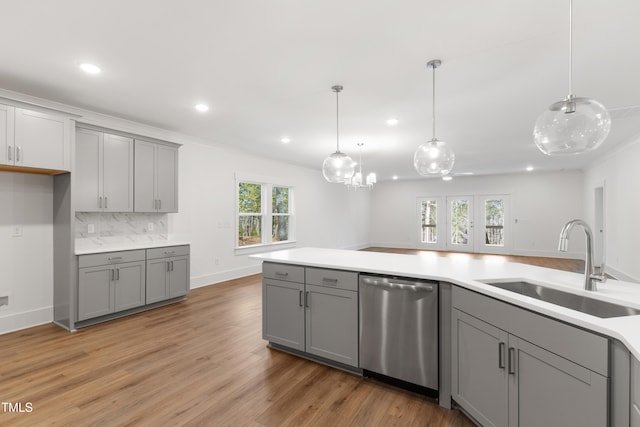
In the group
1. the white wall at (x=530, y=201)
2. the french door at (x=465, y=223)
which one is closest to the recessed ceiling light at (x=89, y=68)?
the white wall at (x=530, y=201)

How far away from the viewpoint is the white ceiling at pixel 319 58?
6.68 feet

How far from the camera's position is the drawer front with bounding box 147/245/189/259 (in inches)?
164

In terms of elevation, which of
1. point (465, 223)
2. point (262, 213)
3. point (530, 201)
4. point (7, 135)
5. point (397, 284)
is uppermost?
point (7, 135)

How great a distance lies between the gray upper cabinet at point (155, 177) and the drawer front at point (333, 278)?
9.62ft

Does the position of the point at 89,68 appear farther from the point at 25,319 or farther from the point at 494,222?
the point at 494,222

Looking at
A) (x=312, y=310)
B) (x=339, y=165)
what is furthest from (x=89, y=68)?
(x=312, y=310)

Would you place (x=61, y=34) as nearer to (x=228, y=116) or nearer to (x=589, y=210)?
(x=228, y=116)

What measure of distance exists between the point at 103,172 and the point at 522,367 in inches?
182

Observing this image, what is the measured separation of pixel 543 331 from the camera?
144 cm

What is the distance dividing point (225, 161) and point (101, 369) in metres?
4.13

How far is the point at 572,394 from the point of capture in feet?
4.32

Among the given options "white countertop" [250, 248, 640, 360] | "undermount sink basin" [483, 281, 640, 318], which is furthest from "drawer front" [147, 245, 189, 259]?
"undermount sink basin" [483, 281, 640, 318]

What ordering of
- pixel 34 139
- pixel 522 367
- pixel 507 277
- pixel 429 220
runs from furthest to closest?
1. pixel 429 220
2. pixel 34 139
3. pixel 507 277
4. pixel 522 367

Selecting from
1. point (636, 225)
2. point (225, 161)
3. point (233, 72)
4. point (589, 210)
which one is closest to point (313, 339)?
point (233, 72)
